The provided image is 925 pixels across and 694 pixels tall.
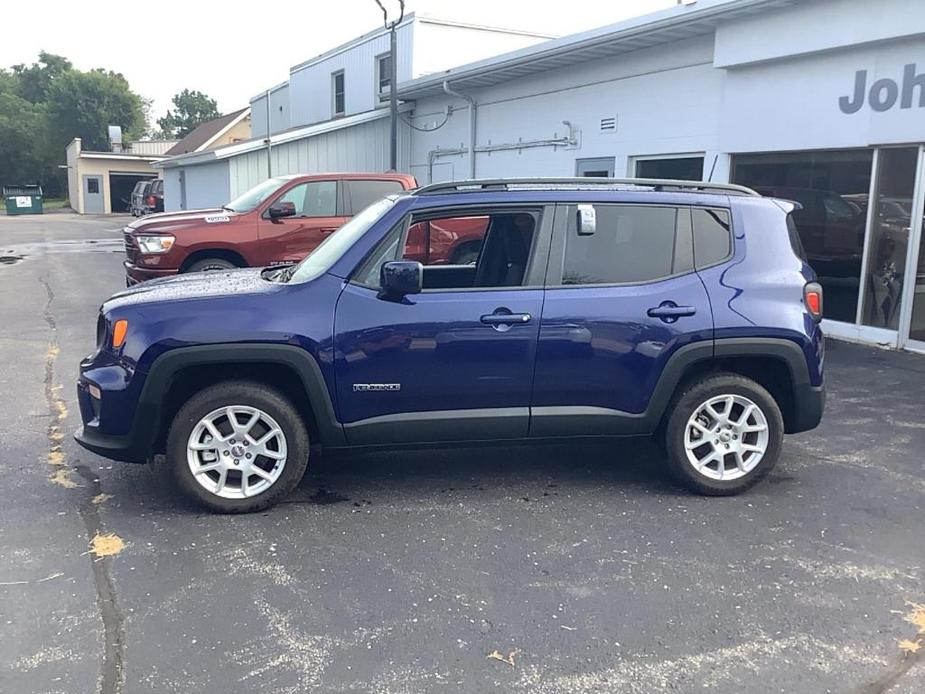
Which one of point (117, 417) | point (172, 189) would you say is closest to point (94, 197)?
point (172, 189)

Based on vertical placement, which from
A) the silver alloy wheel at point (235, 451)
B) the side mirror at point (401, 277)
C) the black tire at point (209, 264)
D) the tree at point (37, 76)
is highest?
the tree at point (37, 76)

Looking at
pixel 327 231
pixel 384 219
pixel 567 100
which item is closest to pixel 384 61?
pixel 567 100

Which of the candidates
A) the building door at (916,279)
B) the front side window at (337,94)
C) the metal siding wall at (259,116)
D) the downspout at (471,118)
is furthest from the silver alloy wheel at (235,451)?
the metal siding wall at (259,116)

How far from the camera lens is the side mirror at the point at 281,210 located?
1010cm

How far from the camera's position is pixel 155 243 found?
32.3 feet

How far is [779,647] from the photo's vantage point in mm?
3359

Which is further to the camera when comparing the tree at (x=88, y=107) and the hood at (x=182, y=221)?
the tree at (x=88, y=107)

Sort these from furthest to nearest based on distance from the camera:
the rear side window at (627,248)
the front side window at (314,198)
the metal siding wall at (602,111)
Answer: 1. the metal siding wall at (602,111)
2. the front side window at (314,198)
3. the rear side window at (627,248)

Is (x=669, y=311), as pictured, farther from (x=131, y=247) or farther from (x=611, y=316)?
(x=131, y=247)

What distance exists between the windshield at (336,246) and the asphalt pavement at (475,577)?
50.8 inches

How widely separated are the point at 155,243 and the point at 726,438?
7344 millimetres

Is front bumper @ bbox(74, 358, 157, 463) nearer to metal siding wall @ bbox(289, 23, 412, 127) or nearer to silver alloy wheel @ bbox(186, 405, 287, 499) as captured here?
silver alloy wheel @ bbox(186, 405, 287, 499)

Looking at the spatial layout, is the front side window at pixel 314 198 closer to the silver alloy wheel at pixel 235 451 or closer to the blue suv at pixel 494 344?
the blue suv at pixel 494 344

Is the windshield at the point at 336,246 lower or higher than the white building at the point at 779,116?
lower
